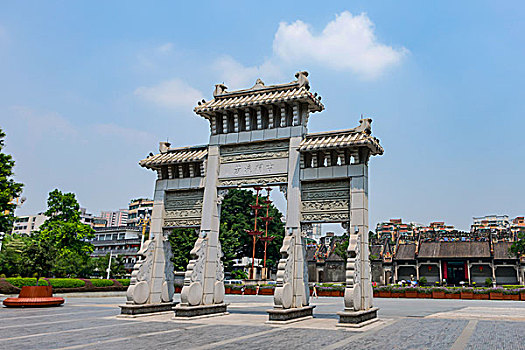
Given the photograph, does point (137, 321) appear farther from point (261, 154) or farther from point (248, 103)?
point (248, 103)

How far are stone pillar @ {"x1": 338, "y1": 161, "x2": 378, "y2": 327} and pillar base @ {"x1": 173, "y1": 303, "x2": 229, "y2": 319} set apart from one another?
15.5ft

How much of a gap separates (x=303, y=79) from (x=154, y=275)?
29.3 feet

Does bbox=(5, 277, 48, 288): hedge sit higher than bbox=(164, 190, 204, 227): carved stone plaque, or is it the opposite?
bbox=(164, 190, 204, 227): carved stone plaque

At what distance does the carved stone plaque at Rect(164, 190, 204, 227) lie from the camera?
50.4 ft

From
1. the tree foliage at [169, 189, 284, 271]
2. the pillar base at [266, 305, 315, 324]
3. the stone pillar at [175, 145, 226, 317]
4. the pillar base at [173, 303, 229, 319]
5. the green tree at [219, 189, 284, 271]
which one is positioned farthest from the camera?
the green tree at [219, 189, 284, 271]

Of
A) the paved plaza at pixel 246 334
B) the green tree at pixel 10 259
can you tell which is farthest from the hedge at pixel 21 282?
the paved plaza at pixel 246 334

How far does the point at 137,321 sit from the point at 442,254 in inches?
1778

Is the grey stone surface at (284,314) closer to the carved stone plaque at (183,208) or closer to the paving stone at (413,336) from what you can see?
the paving stone at (413,336)

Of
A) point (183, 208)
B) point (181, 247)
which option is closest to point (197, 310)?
point (183, 208)

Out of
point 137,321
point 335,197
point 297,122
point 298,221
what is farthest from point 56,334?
point 297,122

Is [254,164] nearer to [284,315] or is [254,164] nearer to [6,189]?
[284,315]

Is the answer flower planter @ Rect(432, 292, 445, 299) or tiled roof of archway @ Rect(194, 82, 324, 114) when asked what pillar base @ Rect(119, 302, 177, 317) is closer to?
tiled roof of archway @ Rect(194, 82, 324, 114)

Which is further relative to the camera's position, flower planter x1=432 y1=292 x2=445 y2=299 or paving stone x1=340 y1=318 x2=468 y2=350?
flower planter x1=432 y1=292 x2=445 y2=299

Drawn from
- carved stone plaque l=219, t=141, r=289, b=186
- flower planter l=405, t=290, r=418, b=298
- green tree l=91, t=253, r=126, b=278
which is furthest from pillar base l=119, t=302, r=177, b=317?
green tree l=91, t=253, r=126, b=278
